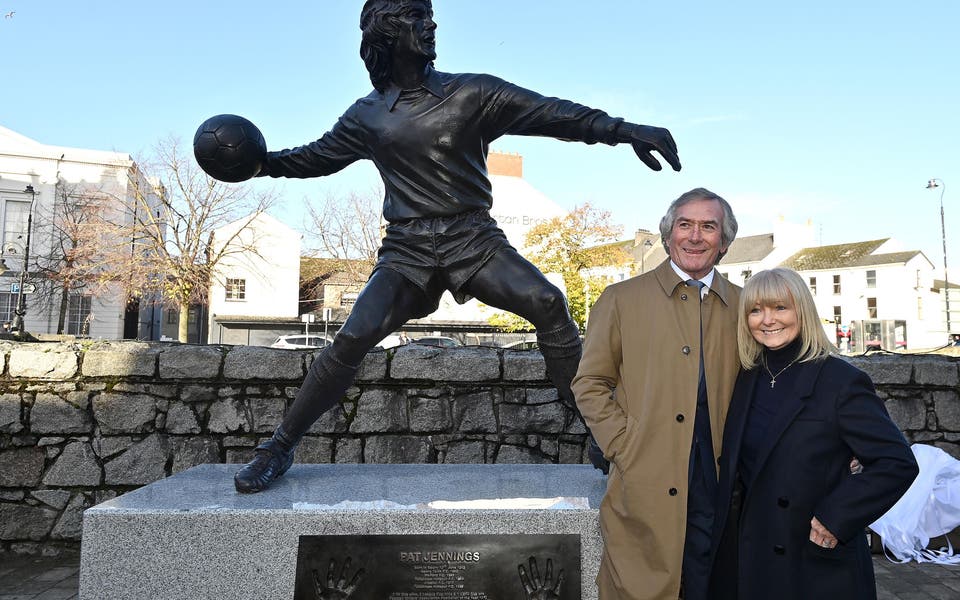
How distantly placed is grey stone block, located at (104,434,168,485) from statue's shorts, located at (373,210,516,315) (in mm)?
3000

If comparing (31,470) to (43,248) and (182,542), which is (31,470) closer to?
(182,542)

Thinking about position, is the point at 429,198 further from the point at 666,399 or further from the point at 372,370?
the point at 372,370

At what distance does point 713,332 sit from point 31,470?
4982 millimetres

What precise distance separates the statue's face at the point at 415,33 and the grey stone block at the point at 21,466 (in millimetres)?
4118

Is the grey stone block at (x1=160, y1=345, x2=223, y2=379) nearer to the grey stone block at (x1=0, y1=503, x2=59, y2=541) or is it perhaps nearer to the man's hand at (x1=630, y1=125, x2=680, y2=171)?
the grey stone block at (x1=0, y1=503, x2=59, y2=541)

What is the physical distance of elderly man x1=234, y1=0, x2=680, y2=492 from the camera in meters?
2.89

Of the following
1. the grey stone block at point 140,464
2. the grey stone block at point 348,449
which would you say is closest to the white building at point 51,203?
the grey stone block at point 140,464

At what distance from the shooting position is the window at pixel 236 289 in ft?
103

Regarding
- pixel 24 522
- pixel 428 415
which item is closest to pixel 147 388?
pixel 24 522

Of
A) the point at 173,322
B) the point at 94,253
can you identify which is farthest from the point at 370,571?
the point at 173,322

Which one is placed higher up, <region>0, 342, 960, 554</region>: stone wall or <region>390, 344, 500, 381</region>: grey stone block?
<region>390, 344, 500, 381</region>: grey stone block

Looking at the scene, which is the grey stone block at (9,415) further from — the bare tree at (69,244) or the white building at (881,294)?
the white building at (881,294)

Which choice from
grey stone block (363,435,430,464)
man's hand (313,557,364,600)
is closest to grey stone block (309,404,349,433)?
grey stone block (363,435,430,464)

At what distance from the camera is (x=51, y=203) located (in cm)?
2827
